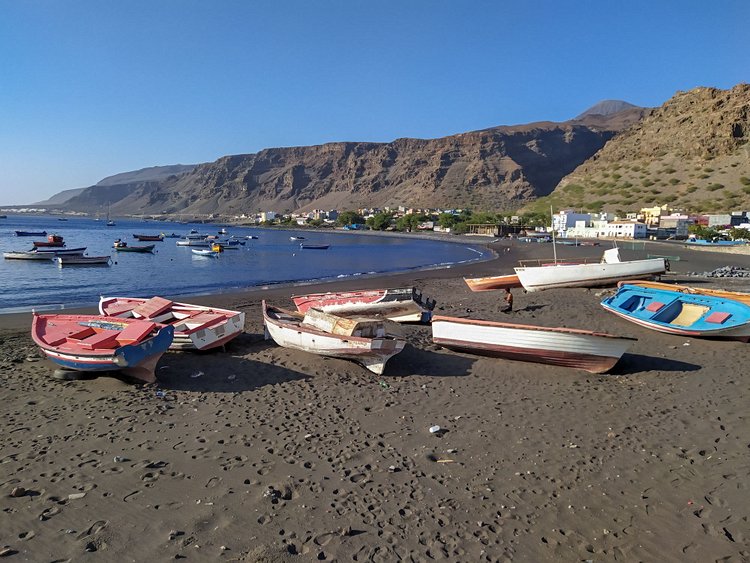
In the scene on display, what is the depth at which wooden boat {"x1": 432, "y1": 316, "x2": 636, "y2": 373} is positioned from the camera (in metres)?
11.3

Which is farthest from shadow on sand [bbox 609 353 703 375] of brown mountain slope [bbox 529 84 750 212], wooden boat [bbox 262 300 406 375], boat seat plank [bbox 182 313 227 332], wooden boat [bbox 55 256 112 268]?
brown mountain slope [bbox 529 84 750 212]

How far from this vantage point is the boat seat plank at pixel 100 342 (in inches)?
Result: 428

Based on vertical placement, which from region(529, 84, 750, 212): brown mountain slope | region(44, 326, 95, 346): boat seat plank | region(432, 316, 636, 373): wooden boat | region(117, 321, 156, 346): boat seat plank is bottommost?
region(432, 316, 636, 373): wooden boat

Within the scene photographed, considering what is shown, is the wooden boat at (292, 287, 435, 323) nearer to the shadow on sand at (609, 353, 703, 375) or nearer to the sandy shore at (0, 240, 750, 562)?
the sandy shore at (0, 240, 750, 562)

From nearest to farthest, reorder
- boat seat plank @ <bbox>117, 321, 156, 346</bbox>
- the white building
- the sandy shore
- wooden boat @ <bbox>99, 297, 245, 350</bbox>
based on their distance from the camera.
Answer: the sandy shore < boat seat plank @ <bbox>117, 321, 156, 346</bbox> < wooden boat @ <bbox>99, 297, 245, 350</bbox> < the white building

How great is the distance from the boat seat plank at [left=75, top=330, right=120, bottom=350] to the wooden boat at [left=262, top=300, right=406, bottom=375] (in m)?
3.96

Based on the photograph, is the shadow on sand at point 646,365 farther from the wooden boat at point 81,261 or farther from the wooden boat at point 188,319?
the wooden boat at point 81,261

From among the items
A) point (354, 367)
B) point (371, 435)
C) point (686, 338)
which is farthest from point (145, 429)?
point (686, 338)

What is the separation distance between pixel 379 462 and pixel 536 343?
6.11 metres

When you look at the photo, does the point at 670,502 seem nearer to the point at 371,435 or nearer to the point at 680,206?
the point at 371,435

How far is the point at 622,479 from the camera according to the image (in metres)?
6.80

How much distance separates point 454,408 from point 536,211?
13244 cm

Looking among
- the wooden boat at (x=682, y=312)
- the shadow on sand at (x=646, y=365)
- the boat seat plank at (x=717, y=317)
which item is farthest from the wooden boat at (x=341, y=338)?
the boat seat plank at (x=717, y=317)

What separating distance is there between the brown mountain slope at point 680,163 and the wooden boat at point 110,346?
108831 millimetres
